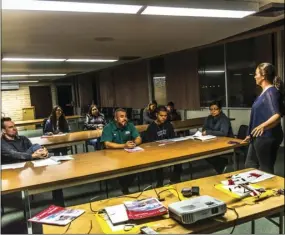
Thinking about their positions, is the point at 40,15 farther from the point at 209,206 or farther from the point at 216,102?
the point at 209,206

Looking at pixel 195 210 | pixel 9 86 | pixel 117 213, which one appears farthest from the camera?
pixel 9 86

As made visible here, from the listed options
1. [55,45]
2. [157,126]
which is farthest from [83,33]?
[157,126]

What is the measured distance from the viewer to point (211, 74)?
2328 millimetres

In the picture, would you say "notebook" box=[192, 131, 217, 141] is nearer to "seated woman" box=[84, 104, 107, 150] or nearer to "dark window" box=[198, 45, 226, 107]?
"dark window" box=[198, 45, 226, 107]

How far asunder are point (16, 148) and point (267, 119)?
185cm

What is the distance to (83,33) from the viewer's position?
254 cm

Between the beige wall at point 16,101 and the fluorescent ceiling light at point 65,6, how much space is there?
0.54 meters

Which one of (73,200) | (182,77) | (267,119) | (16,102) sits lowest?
(73,200)

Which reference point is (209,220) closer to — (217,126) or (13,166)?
(13,166)

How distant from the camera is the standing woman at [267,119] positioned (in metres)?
1.27

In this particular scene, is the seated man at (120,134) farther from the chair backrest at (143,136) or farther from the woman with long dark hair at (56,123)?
the woman with long dark hair at (56,123)

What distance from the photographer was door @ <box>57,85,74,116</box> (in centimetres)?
210

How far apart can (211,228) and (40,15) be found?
6.30 ft

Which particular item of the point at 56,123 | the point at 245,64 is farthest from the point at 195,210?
the point at 56,123
